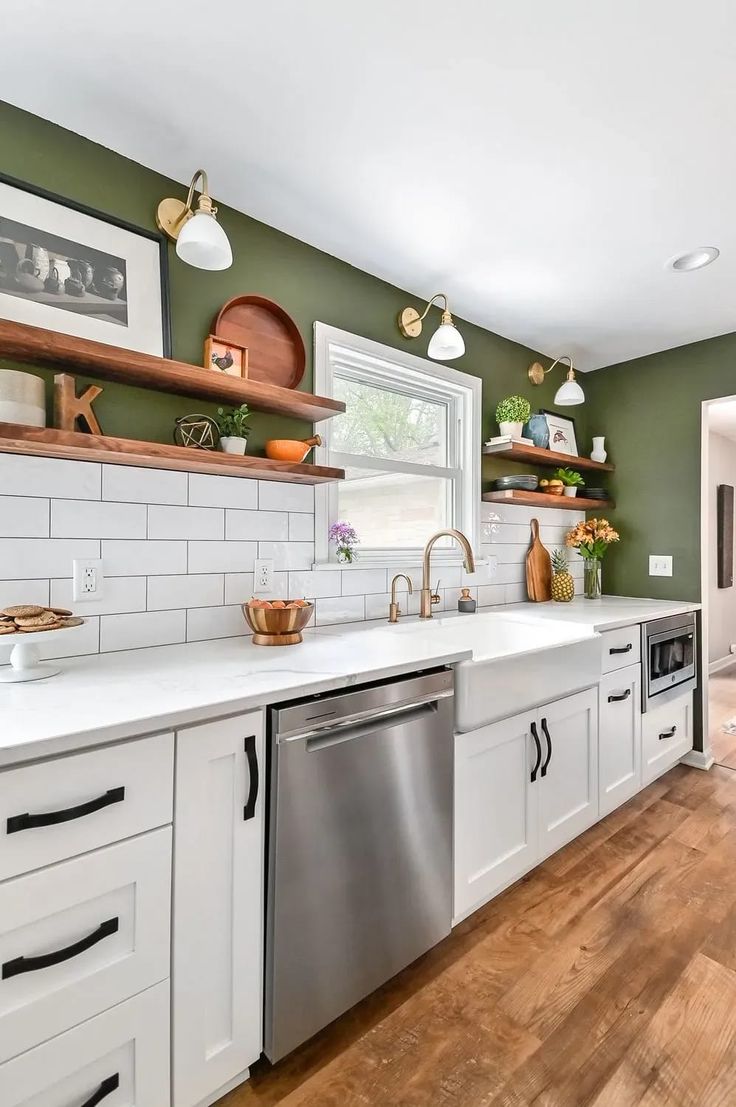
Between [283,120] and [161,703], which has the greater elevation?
[283,120]

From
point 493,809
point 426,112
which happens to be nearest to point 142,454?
point 426,112

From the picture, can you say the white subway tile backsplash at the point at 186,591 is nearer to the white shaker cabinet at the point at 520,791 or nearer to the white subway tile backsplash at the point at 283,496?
the white subway tile backsplash at the point at 283,496

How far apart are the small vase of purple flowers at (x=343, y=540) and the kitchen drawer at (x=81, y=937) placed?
125 cm

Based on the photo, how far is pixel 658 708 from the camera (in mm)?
2697

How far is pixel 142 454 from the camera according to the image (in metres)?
1.48

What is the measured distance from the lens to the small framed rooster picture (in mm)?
1771

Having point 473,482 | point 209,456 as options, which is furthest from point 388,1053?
point 473,482

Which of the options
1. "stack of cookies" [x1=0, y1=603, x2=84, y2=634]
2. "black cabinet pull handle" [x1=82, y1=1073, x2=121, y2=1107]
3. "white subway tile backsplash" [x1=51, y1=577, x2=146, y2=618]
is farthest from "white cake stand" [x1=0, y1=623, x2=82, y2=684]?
"black cabinet pull handle" [x1=82, y1=1073, x2=121, y2=1107]

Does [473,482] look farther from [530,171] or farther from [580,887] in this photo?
[580,887]

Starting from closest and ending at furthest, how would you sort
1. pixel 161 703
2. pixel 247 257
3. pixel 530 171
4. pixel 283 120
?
pixel 161 703 → pixel 283 120 → pixel 530 171 → pixel 247 257

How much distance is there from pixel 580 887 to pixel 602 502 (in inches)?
83.6

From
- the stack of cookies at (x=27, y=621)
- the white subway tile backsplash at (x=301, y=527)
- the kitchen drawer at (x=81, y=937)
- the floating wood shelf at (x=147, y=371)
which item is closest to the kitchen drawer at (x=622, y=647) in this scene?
the white subway tile backsplash at (x=301, y=527)

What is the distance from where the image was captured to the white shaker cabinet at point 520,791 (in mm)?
1669

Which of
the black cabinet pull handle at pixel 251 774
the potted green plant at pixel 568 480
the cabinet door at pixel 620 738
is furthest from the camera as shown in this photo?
the potted green plant at pixel 568 480
